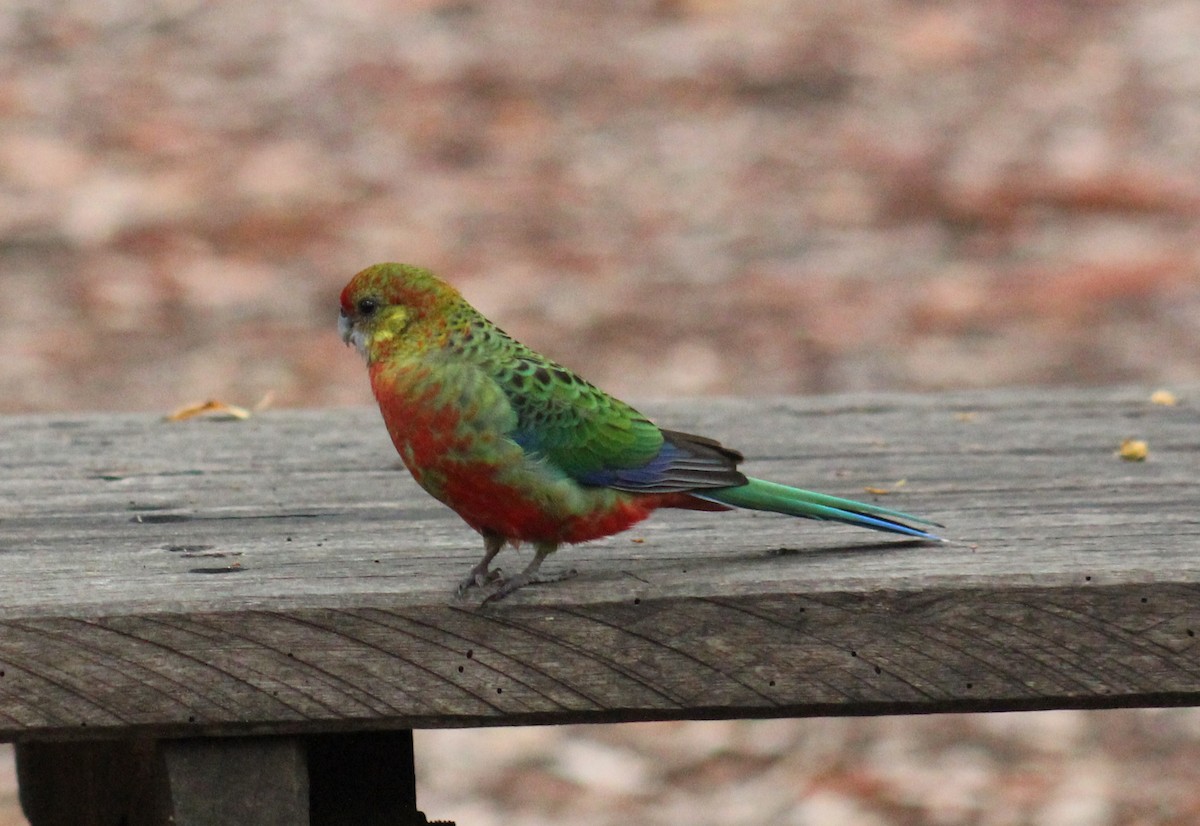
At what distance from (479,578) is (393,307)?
65 cm

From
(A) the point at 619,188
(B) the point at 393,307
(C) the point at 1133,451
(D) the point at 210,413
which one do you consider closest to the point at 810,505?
(B) the point at 393,307

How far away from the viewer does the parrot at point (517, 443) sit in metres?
2.83

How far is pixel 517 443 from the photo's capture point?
2857 millimetres

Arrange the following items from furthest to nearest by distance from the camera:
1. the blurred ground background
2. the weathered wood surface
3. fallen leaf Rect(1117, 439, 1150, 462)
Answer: the blurred ground background, fallen leaf Rect(1117, 439, 1150, 462), the weathered wood surface

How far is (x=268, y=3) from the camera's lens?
34.6 ft

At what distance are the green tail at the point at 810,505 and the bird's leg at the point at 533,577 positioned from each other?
304 millimetres

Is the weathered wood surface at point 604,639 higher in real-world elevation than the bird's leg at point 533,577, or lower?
lower

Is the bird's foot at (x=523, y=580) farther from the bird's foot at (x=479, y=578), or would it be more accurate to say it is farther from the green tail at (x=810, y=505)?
the green tail at (x=810, y=505)

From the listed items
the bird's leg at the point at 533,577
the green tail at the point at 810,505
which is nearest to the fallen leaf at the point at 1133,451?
the green tail at the point at 810,505

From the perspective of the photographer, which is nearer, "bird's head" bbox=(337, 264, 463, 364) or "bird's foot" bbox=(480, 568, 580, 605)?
"bird's foot" bbox=(480, 568, 580, 605)

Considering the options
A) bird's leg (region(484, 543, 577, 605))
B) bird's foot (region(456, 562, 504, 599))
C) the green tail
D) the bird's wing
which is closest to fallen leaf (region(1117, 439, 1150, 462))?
the green tail

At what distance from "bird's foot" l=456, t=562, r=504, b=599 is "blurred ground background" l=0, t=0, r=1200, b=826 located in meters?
5.39

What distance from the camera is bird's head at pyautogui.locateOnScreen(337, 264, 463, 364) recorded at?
3.03m

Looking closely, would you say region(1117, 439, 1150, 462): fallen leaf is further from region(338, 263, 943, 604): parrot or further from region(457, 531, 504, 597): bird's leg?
region(457, 531, 504, 597): bird's leg
